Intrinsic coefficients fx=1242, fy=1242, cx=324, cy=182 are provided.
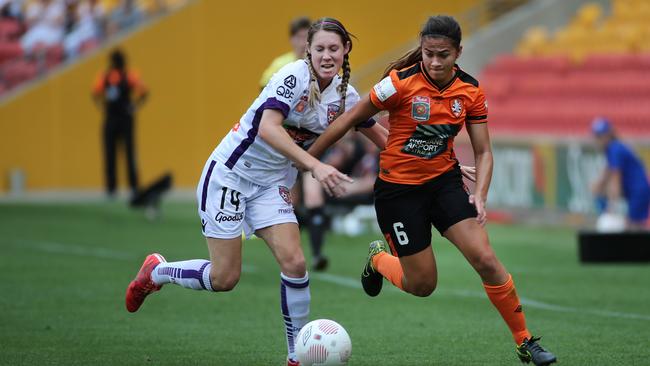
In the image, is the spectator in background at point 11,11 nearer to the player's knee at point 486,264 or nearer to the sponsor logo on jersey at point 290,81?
the sponsor logo on jersey at point 290,81

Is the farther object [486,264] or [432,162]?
[432,162]

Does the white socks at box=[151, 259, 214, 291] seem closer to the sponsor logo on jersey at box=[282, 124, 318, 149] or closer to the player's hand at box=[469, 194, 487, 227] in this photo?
the sponsor logo on jersey at box=[282, 124, 318, 149]

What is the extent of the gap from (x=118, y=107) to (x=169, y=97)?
3528 millimetres

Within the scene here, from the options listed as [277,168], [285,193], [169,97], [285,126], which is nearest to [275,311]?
[285,193]

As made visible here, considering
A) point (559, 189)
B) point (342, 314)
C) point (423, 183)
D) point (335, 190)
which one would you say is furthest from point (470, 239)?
point (559, 189)

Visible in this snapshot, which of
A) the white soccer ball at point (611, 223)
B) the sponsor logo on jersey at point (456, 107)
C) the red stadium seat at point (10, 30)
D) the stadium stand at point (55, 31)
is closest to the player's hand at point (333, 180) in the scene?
the sponsor logo on jersey at point (456, 107)

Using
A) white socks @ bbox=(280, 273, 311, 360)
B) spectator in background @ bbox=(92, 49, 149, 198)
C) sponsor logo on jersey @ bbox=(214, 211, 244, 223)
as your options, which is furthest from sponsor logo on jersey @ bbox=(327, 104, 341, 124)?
spectator in background @ bbox=(92, 49, 149, 198)

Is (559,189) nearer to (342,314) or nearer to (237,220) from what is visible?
(342,314)

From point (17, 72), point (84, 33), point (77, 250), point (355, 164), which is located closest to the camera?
point (77, 250)

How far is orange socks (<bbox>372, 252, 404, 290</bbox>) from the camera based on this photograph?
7777 mm

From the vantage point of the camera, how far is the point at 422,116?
280 inches

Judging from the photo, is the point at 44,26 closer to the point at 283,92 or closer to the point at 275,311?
the point at 275,311

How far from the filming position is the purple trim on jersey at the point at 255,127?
6.93 meters

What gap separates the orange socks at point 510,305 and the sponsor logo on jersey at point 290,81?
161cm
